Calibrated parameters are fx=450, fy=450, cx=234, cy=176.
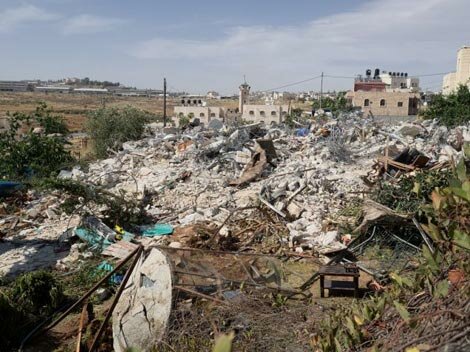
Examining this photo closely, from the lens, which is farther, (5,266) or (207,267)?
(5,266)

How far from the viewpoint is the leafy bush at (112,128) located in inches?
717

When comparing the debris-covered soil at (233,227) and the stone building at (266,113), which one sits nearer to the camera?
the debris-covered soil at (233,227)

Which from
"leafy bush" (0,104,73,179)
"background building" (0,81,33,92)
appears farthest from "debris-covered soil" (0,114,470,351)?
"background building" (0,81,33,92)

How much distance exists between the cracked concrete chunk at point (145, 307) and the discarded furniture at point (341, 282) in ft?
8.13

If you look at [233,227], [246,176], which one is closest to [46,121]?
[246,176]

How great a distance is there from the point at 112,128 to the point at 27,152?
627 centimetres

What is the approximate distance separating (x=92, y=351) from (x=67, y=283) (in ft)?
7.86

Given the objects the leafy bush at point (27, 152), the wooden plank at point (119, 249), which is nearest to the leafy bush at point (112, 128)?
the leafy bush at point (27, 152)

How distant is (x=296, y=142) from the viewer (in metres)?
14.3

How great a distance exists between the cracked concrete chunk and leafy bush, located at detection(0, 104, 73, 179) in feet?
27.3

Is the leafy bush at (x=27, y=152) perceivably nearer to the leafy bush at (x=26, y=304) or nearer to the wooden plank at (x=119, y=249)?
the wooden plank at (x=119, y=249)

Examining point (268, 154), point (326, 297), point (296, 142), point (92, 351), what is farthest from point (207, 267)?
point (296, 142)

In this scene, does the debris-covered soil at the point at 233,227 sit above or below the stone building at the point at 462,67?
below

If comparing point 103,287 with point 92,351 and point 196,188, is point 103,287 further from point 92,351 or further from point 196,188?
point 196,188
